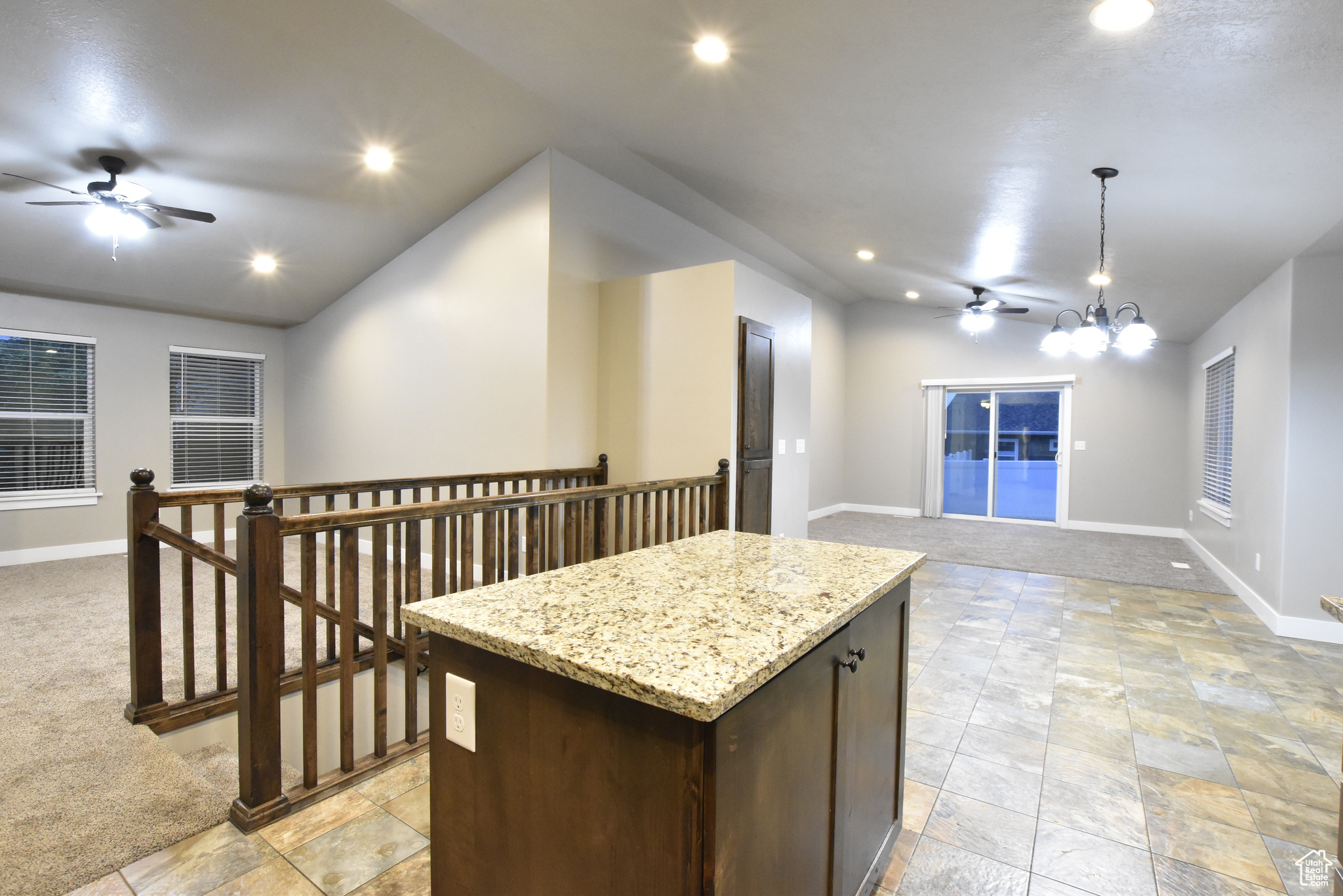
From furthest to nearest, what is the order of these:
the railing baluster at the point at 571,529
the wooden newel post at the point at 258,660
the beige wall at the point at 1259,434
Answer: the beige wall at the point at 1259,434
the railing baluster at the point at 571,529
the wooden newel post at the point at 258,660

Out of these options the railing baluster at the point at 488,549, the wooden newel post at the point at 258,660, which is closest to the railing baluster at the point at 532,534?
the railing baluster at the point at 488,549

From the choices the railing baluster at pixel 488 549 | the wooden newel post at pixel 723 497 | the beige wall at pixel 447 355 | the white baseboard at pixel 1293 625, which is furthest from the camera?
the beige wall at pixel 447 355

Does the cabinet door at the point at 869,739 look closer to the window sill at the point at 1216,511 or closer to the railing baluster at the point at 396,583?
the railing baluster at the point at 396,583

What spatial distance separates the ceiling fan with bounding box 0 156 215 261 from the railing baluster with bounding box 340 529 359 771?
296 centimetres

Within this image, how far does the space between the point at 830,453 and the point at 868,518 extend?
3.57 feet

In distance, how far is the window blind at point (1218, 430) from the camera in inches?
219

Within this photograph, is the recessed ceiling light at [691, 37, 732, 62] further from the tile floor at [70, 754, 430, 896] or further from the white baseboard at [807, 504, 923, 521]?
the white baseboard at [807, 504, 923, 521]

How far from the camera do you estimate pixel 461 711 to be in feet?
3.87

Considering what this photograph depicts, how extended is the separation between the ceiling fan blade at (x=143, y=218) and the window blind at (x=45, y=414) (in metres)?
2.77

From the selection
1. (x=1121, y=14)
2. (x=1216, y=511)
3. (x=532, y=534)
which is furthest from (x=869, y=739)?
(x=1216, y=511)

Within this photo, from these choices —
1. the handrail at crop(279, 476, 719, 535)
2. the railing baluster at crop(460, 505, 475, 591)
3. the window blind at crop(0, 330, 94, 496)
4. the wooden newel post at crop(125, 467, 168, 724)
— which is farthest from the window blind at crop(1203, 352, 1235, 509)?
the window blind at crop(0, 330, 94, 496)

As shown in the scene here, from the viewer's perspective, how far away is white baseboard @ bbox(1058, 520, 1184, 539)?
25.2 feet

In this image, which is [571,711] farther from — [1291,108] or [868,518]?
[868,518]

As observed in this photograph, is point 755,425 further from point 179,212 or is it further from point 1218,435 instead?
point 1218,435
